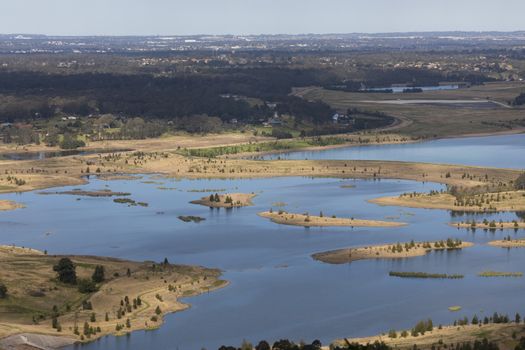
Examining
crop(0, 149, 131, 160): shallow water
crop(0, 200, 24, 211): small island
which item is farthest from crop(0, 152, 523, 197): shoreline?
crop(0, 200, 24, 211): small island

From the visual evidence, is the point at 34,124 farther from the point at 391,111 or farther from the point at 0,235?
the point at 0,235

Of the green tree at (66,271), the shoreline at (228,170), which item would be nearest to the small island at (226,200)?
the shoreline at (228,170)

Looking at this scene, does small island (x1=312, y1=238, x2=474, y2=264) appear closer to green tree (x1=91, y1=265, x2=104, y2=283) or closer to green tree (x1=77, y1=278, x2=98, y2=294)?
green tree (x1=91, y1=265, x2=104, y2=283)

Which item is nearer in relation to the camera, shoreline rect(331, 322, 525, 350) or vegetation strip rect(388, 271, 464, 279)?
shoreline rect(331, 322, 525, 350)

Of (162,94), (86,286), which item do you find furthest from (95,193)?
(162,94)

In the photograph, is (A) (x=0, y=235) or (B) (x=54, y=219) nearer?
(A) (x=0, y=235)

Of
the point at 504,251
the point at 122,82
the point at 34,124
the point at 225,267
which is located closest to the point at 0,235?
the point at 225,267
